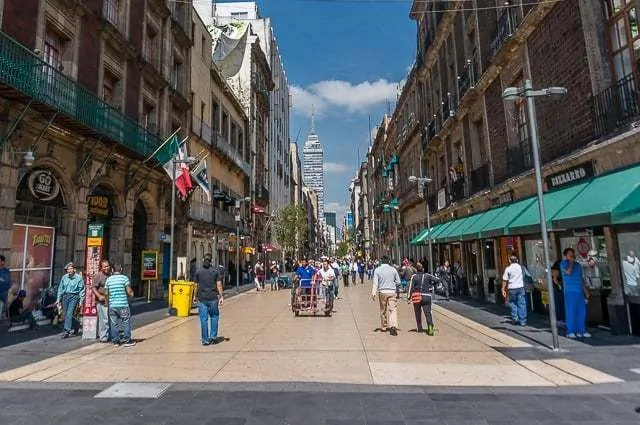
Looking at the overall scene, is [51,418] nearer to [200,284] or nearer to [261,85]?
[200,284]

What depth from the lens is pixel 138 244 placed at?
65.7ft

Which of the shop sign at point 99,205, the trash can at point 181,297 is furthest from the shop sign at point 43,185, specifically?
the trash can at point 181,297

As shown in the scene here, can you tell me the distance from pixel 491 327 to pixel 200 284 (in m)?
7.55

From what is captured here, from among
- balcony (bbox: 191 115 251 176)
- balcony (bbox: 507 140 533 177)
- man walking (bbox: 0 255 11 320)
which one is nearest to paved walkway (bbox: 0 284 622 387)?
man walking (bbox: 0 255 11 320)

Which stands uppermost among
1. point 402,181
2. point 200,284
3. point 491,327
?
point 402,181

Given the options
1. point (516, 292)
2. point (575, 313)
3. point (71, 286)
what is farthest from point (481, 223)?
point (71, 286)

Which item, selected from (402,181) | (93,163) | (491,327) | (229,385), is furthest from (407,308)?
(402,181)

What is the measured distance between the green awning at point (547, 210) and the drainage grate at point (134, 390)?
28.7 ft

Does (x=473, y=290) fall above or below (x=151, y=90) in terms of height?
below

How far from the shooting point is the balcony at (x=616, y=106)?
8.87m

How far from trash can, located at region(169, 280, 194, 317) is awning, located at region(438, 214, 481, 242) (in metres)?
10.8

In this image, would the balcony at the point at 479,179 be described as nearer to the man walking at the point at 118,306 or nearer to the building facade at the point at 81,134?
Answer: the man walking at the point at 118,306

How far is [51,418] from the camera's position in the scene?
4.65 meters

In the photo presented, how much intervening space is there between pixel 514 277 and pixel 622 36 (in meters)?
6.25
